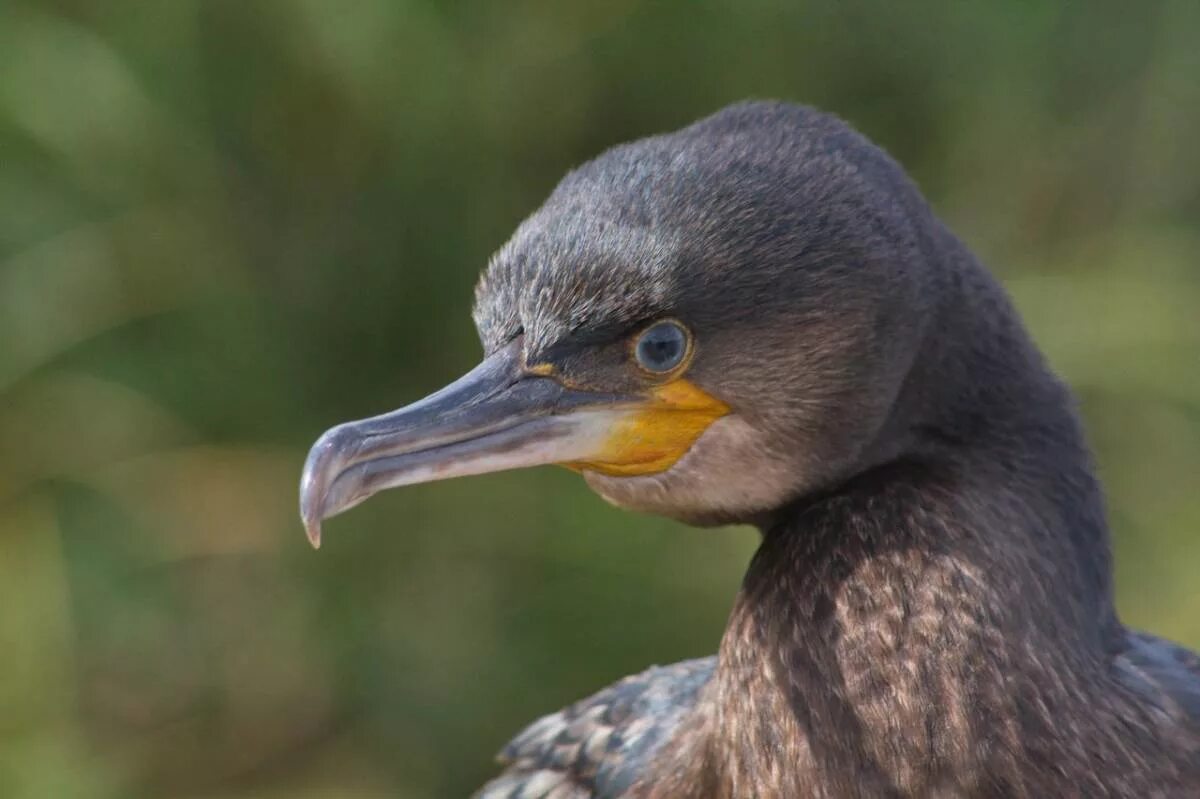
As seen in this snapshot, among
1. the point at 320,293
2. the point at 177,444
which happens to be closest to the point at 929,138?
the point at 320,293

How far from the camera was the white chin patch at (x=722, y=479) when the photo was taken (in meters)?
1.43

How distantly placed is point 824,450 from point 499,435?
1.02 feet

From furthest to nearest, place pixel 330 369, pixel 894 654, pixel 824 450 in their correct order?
pixel 330 369, pixel 824 450, pixel 894 654

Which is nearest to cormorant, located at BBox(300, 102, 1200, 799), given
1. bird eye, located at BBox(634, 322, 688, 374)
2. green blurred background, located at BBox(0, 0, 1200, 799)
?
bird eye, located at BBox(634, 322, 688, 374)

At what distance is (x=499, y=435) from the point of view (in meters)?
1.38

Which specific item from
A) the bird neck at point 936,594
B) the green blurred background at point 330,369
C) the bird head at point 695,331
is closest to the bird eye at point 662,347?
the bird head at point 695,331

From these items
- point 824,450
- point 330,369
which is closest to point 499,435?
point 824,450

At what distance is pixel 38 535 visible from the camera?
3057 millimetres

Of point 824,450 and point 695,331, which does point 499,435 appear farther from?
point 824,450

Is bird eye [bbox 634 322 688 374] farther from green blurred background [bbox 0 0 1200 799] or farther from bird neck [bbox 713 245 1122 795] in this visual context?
green blurred background [bbox 0 0 1200 799]

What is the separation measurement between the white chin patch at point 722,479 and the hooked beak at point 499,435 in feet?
0.04

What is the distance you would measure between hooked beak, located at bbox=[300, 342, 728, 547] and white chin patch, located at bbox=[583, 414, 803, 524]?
1 cm

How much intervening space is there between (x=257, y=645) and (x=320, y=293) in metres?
0.79

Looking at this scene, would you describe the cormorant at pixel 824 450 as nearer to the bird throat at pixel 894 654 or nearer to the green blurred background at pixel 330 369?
the bird throat at pixel 894 654
